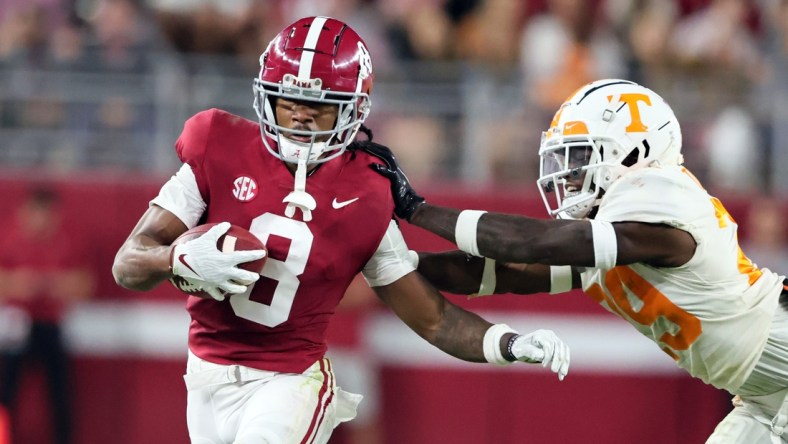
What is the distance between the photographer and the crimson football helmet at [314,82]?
140 inches

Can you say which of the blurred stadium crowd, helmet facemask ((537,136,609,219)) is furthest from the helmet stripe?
the blurred stadium crowd

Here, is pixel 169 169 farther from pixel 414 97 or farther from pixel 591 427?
pixel 591 427

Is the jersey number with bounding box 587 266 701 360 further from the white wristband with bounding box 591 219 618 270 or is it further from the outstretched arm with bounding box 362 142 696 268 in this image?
the white wristband with bounding box 591 219 618 270

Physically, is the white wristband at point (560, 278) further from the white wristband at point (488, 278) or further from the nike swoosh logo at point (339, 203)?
the nike swoosh logo at point (339, 203)

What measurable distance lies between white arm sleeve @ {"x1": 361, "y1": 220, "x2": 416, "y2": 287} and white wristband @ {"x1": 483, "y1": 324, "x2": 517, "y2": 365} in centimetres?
32

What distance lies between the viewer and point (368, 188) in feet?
12.0

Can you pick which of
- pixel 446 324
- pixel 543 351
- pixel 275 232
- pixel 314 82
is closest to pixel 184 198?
pixel 275 232

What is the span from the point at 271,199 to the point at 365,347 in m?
3.62

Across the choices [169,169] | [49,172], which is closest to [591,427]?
[169,169]

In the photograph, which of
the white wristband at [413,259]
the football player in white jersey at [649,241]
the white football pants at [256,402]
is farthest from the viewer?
the white wristband at [413,259]

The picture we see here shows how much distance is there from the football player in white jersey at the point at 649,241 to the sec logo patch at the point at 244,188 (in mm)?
413

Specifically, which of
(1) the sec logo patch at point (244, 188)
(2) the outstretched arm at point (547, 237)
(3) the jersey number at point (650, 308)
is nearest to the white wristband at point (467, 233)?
(2) the outstretched arm at point (547, 237)

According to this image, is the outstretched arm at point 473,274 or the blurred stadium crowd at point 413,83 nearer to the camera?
the outstretched arm at point 473,274

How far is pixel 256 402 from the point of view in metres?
3.52
